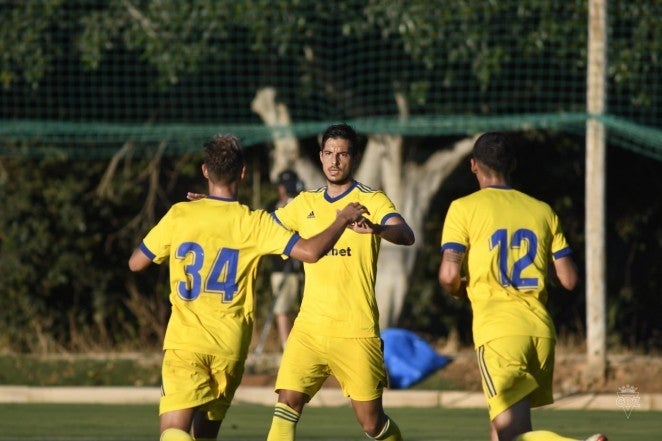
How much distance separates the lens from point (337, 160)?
8.02m

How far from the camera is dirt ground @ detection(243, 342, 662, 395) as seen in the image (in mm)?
14250

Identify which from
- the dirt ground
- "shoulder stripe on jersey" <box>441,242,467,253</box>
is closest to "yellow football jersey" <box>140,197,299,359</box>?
"shoulder stripe on jersey" <box>441,242,467,253</box>

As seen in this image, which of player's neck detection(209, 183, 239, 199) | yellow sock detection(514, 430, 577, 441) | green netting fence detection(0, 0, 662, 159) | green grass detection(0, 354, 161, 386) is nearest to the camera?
yellow sock detection(514, 430, 577, 441)

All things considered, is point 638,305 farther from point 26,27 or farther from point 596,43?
point 26,27

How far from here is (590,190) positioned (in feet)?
47.5

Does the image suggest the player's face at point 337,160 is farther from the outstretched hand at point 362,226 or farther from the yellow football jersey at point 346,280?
the outstretched hand at point 362,226

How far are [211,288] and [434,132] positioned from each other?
8148 mm

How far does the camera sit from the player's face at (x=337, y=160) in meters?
7.97

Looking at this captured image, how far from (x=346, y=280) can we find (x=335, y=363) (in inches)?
18.2

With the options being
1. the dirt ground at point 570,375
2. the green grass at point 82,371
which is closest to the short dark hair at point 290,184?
the dirt ground at point 570,375

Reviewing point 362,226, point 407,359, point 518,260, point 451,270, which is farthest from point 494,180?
point 407,359

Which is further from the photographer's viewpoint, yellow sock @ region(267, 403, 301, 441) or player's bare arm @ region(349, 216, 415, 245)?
yellow sock @ region(267, 403, 301, 441)

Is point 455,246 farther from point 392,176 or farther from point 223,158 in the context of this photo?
point 392,176

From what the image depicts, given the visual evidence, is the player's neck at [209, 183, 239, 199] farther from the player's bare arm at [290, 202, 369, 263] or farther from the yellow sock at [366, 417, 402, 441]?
the yellow sock at [366, 417, 402, 441]
